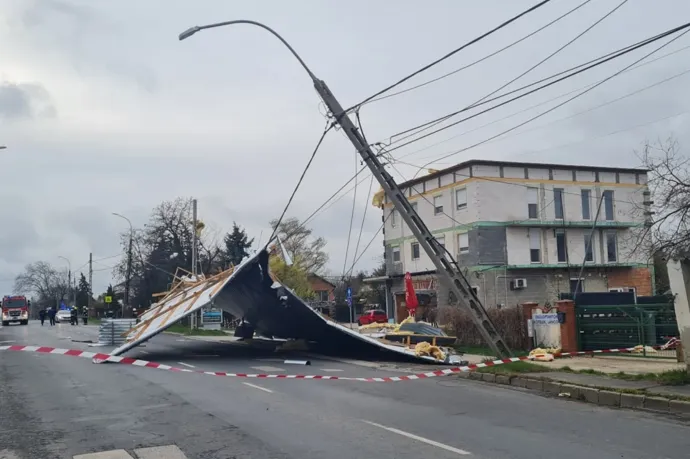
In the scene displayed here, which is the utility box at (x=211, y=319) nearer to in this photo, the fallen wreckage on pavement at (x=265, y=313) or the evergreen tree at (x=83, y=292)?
the fallen wreckage on pavement at (x=265, y=313)

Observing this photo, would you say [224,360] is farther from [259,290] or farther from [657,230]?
[657,230]

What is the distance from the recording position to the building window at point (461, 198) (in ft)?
140

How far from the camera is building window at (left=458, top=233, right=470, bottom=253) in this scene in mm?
42469

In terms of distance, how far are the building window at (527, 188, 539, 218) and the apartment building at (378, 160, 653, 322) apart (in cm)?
6

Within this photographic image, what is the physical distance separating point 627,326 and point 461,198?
23.8 m

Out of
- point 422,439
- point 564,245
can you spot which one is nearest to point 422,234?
point 422,439

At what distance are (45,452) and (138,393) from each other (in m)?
4.99

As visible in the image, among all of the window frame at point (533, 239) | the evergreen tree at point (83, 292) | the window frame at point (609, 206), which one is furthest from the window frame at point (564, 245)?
the evergreen tree at point (83, 292)

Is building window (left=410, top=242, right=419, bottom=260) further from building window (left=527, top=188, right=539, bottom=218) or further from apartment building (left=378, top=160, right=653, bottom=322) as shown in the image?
building window (left=527, top=188, right=539, bottom=218)

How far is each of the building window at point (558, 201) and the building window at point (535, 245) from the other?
1881 mm

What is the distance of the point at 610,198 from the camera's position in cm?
4547

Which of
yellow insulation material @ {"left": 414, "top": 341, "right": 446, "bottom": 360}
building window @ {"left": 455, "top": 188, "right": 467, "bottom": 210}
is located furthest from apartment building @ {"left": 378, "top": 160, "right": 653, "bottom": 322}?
yellow insulation material @ {"left": 414, "top": 341, "right": 446, "bottom": 360}

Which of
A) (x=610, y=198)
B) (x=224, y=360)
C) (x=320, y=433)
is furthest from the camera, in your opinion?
(x=610, y=198)

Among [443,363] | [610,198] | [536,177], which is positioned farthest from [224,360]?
[610,198]
